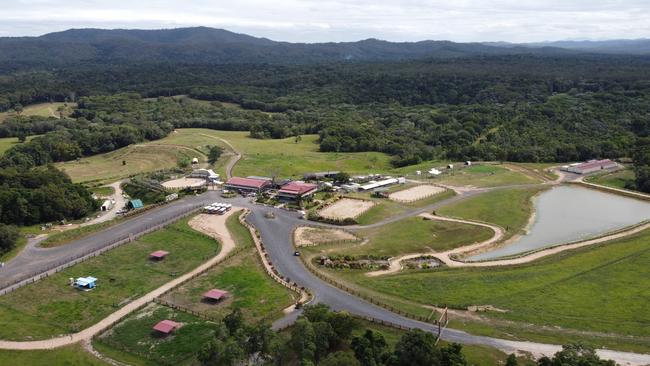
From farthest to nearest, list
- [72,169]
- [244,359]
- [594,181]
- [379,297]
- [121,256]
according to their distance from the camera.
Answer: [72,169] < [594,181] < [121,256] < [379,297] < [244,359]

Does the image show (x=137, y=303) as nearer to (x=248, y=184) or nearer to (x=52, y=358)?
(x=52, y=358)

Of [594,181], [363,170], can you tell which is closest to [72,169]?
[363,170]

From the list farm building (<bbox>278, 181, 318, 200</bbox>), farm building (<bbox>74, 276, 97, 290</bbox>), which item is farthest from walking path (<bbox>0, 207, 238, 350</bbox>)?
farm building (<bbox>278, 181, 318, 200</bbox>)

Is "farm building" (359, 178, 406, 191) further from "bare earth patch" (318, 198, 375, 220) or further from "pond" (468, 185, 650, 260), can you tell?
"pond" (468, 185, 650, 260)

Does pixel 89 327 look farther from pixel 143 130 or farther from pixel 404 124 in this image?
pixel 404 124

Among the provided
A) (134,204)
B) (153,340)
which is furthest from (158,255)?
(134,204)

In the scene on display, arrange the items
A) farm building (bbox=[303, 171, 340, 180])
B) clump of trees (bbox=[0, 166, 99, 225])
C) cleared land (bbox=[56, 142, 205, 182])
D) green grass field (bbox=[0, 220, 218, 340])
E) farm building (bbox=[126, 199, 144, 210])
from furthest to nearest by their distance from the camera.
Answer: cleared land (bbox=[56, 142, 205, 182]), farm building (bbox=[303, 171, 340, 180]), farm building (bbox=[126, 199, 144, 210]), clump of trees (bbox=[0, 166, 99, 225]), green grass field (bbox=[0, 220, 218, 340])

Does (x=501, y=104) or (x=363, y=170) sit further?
(x=501, y=104)
